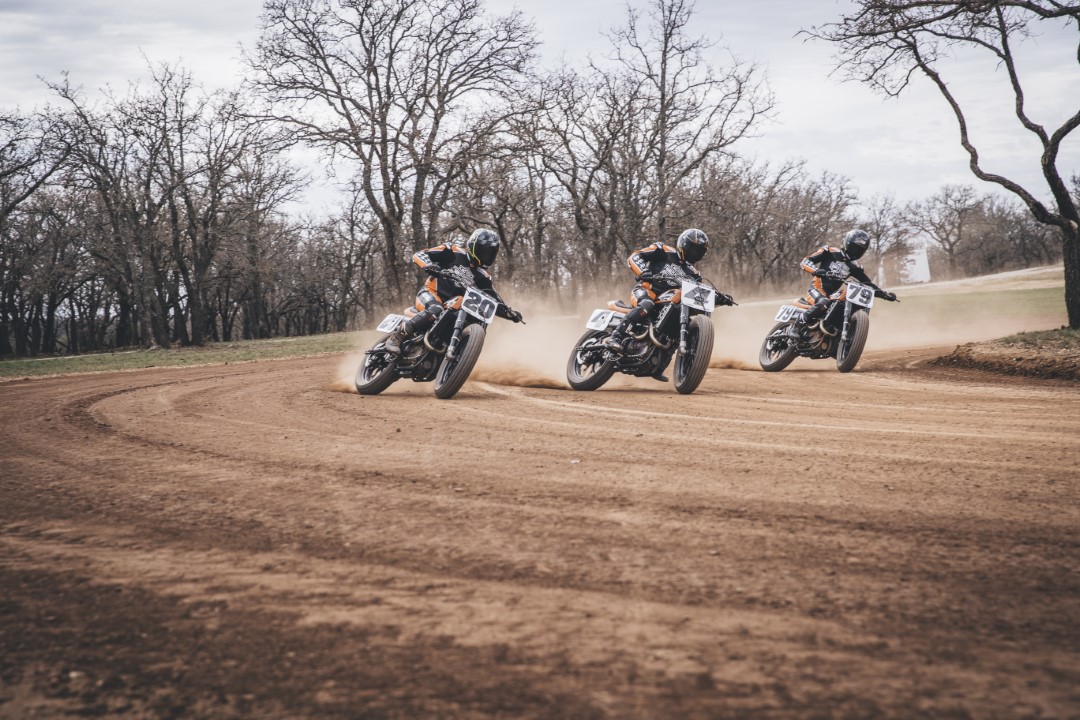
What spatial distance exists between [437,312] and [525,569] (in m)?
6.37

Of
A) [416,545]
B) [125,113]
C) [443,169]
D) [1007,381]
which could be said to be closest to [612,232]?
[443,169]

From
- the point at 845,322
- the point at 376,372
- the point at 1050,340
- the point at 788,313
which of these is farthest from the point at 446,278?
the point at 1050,340

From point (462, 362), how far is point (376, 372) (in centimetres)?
165

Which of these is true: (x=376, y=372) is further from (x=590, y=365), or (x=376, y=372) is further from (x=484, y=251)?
(x=590, y=365)

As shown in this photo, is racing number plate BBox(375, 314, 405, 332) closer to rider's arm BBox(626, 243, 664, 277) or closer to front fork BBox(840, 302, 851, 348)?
rider's arm BBox(626, 243, 664, 277)

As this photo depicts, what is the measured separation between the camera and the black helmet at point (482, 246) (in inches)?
369

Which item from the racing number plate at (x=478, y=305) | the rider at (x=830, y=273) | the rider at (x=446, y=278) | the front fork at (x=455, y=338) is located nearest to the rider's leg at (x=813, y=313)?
the rider at (x=830, y=273)

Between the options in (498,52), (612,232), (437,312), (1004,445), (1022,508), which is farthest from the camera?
(612,232)

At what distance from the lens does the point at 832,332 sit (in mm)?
12867

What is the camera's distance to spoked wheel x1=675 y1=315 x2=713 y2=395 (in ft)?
30.3

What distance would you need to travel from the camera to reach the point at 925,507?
152 inches

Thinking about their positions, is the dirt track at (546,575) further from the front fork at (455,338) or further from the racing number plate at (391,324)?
the racing number plate at (391,324)

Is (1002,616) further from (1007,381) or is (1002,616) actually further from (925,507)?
(1007,381)

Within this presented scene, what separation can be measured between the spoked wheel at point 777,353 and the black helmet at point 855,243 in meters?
1.69
